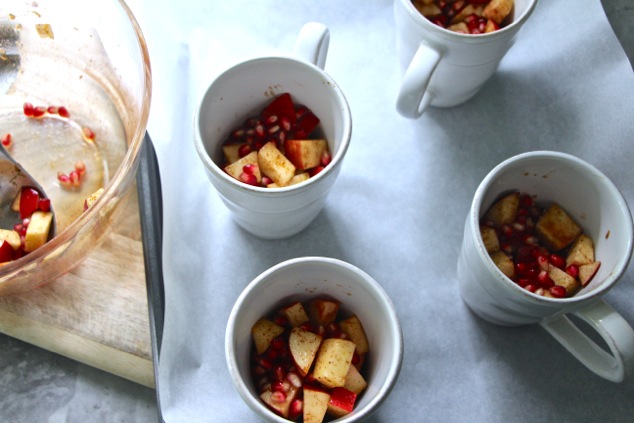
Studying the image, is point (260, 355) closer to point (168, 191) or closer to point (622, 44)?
point (168, 191)

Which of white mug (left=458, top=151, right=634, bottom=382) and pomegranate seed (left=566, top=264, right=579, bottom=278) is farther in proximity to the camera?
pomegranate seed (left=566, top=264, right=579, bottom=278)

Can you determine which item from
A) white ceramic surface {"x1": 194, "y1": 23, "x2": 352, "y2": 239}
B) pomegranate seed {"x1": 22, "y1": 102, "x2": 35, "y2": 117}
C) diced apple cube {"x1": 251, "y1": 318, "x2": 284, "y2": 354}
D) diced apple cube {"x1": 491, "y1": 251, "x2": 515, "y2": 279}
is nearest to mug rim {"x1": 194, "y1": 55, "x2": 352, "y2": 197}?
white ceramic surface {"x1": 194, "y1": 23, "x2": 352, "y2": 239}

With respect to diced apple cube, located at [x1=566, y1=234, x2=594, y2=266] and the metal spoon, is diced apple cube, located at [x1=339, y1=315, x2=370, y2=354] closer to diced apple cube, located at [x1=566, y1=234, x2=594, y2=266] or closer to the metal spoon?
diced apple cube, located at [x1=566, y1=234, x2=594, y2=266]

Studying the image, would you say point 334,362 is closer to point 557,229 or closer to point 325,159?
point 325,159

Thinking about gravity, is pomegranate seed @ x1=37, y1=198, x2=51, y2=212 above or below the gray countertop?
above

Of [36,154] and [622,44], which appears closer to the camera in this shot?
[36,154]

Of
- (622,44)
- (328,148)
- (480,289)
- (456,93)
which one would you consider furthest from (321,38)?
(622,44)

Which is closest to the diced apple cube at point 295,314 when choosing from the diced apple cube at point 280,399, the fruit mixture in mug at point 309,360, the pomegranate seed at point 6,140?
the fruit mixture in mug at point 309,360
